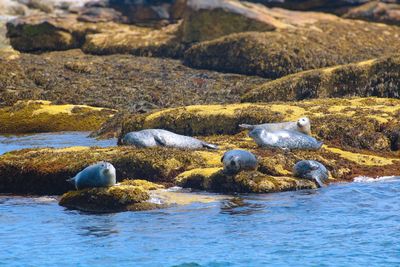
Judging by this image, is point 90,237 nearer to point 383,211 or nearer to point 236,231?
point 236,231

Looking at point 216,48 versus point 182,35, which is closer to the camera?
point 216,48

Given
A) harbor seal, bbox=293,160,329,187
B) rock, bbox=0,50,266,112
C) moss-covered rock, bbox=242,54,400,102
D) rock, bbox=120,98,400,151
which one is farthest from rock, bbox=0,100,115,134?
harbor seal, bbox=293,160,329,187

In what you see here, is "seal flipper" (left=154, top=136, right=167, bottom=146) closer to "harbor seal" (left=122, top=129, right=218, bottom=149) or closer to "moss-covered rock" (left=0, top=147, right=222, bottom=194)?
"harbor seal" (left=122, top=129, right=218, bottom=149)

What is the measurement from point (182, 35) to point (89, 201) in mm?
28635

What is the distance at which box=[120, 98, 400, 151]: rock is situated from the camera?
20.8 meters

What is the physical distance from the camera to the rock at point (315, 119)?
20.8 m

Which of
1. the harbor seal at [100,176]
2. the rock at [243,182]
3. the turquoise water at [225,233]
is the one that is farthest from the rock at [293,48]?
the harbor seal at [100,176]

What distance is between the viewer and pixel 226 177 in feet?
55.1

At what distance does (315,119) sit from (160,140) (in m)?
4.22

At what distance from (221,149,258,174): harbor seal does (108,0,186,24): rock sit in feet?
100

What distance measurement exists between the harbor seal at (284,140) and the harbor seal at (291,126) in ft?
1.21

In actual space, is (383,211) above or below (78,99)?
above

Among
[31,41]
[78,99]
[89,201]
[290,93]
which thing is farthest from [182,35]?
[89,201]

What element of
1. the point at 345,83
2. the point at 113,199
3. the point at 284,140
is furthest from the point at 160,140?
Answer: the point at 345,83
